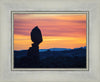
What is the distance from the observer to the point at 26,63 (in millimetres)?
2918

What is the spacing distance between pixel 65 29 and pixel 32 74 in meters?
0.77

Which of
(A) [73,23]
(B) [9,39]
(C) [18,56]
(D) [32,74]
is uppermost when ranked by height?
(A) [73,23]

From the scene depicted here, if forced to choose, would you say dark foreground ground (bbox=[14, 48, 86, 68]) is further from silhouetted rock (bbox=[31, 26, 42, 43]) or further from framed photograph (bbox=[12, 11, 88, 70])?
silhouetted rock (bbox=[31, 26, 42, 43])

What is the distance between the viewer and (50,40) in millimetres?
2912

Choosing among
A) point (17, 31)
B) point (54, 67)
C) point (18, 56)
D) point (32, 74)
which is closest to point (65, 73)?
point (54, 67)

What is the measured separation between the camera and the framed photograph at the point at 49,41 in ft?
9.45

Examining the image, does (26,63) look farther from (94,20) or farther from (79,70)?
(94,20)

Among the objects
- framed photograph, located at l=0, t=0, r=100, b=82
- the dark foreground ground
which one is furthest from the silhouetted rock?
the dark foreground ground

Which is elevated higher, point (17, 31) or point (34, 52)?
point (17, 31)

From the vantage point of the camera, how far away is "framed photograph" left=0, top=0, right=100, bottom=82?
2.88 meters

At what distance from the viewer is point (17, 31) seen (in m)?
2.91

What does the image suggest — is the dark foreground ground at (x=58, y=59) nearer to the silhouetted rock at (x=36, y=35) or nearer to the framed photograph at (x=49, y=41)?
the framed photograph at (x=49, y=41)

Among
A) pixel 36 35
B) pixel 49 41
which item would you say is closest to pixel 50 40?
pixel 49 41

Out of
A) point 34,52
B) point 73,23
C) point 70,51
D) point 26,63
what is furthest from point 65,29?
point 26,63
